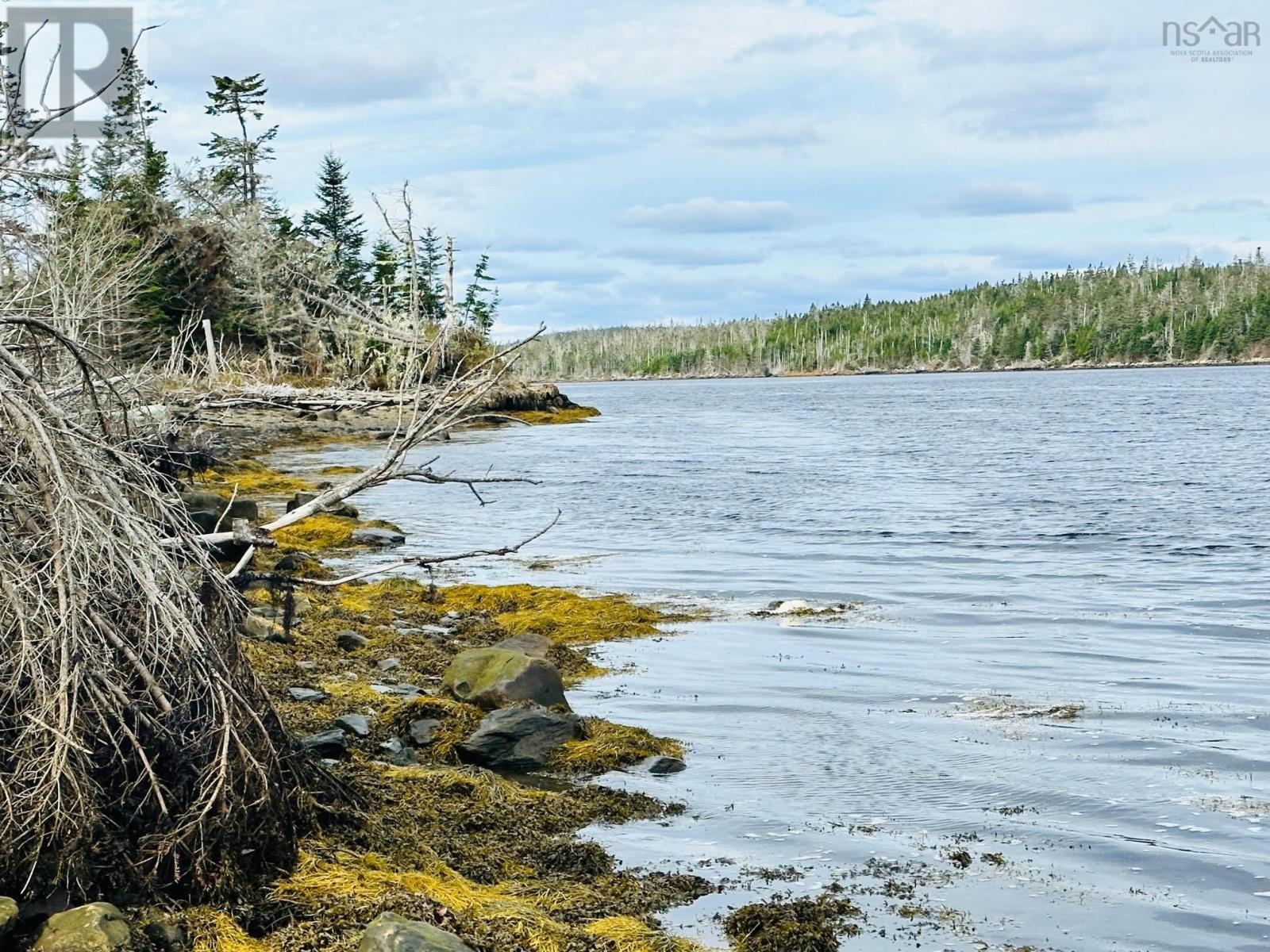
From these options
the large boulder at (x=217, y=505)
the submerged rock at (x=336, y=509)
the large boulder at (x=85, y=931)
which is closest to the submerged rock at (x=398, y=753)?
the large boulder at (x=85, y=931)

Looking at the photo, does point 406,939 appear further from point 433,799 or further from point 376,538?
point 376,538

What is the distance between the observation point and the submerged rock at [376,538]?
22.0 meters

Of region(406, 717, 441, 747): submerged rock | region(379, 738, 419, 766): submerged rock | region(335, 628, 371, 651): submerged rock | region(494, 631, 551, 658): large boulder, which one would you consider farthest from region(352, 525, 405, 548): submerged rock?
region(379, 738, 419, 766): submerged rock

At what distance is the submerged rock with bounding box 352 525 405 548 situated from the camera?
22000 millimetres

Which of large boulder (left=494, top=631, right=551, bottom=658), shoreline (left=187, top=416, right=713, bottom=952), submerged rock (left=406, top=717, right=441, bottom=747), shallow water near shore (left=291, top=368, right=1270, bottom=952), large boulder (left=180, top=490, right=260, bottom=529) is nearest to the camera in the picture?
shoreline (left=187, top=416, right=713, bottom=952)

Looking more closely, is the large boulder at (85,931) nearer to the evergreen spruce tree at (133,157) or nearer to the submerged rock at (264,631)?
the submerged rock at (264,631)

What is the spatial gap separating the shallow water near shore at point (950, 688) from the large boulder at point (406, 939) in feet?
4.99

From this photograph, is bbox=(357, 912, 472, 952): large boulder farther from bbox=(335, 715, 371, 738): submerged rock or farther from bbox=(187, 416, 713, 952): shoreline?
bbox=(335, 715, 371, 738): submerged rock

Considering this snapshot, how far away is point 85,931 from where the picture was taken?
5.65m

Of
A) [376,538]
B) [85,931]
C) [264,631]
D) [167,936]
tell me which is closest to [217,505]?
[376,538]

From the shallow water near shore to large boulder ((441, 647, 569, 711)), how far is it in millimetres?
788

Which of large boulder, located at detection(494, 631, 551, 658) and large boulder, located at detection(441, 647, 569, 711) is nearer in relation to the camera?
large boulder, located at detection(441, 647, 569, 711)

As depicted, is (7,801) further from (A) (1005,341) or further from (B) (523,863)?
(A) (1005,341)

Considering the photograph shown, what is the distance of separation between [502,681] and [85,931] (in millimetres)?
5525
